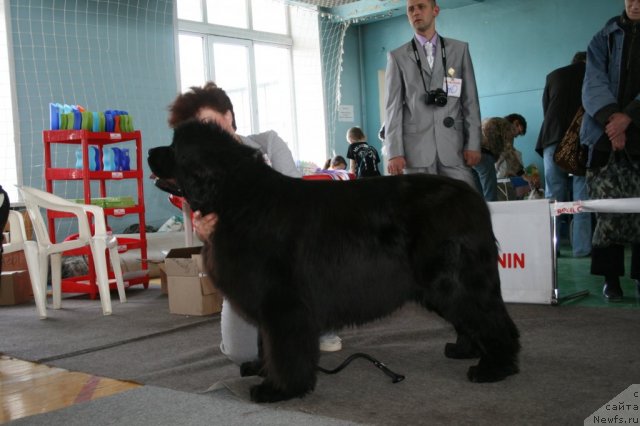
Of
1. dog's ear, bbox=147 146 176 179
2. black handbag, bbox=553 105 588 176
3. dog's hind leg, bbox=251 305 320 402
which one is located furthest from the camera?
black handbag, bbox=553 105 588 176

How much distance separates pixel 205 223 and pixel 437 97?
5.86 feet

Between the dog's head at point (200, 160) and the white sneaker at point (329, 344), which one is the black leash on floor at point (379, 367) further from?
the dog's head at point (200, 160)

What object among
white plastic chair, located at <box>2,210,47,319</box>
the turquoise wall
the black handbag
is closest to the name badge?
the black handbag

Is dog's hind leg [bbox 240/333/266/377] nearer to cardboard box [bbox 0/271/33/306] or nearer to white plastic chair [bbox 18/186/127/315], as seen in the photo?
white plastic chair [bbox 18/186/127/315]

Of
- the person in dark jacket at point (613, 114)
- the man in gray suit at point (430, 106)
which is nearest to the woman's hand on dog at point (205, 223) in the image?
the man in gray suit at point (430, 106)

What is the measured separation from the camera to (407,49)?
3.68 meters

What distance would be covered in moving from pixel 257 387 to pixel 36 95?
727cm

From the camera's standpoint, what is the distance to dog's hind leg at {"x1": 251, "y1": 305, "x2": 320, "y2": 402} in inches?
88.1

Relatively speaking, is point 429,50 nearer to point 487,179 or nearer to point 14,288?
point 487,179

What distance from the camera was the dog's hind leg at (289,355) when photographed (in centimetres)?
224

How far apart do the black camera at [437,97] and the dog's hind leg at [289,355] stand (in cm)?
182

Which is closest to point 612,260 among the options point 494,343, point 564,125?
point 494,343

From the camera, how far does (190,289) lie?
14.7ft

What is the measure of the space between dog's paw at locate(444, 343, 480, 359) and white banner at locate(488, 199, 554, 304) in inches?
59.6
